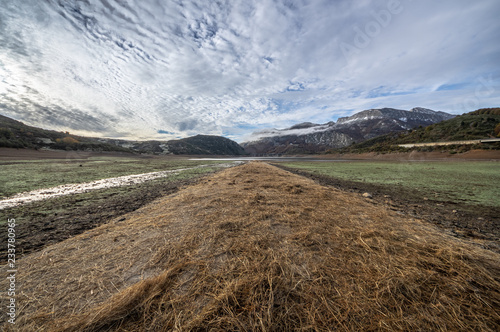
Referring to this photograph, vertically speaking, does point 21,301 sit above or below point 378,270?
above

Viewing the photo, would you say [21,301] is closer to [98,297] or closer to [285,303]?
[98,297]

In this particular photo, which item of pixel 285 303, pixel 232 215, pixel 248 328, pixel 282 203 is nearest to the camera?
pixel 248 328

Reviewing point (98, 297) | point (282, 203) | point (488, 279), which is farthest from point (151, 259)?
point (488, 279)

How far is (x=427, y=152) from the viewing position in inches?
1634

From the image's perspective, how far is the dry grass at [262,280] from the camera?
1.60 m

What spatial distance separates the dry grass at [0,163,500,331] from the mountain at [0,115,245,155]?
6901 cm

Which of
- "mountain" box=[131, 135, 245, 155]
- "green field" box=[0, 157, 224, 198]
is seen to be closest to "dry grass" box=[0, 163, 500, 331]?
"green field" box=[0, 157, 224, 198]

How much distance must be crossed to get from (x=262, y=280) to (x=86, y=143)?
9878cm

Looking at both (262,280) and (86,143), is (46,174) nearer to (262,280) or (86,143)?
(262,280)

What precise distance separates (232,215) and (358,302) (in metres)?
3.02

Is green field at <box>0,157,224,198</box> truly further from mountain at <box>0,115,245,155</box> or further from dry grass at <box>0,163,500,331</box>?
mountain at <box>0,115,245,155</box>

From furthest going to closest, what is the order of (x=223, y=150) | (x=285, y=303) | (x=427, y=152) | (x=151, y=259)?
(x=223, y=150)
(x=427, y=152)
(x=151, y=259)
(x=285, y=303)

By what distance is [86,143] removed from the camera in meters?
70.1

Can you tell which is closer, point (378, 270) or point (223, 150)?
point (378, 270)
